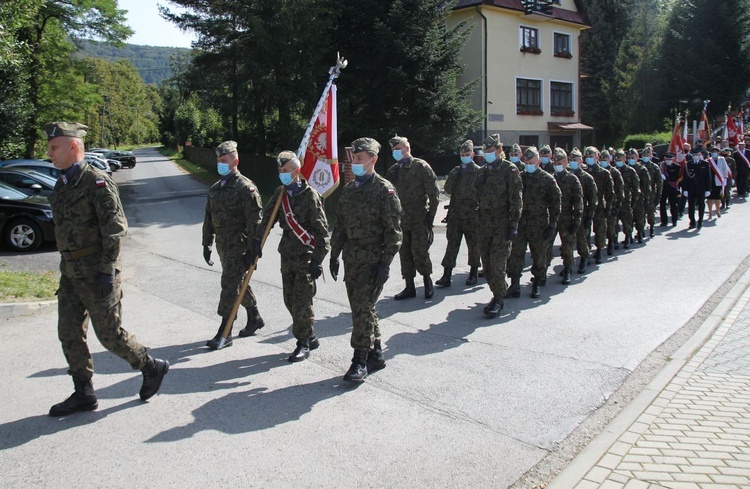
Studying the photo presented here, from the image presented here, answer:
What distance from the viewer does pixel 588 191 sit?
10.8 m

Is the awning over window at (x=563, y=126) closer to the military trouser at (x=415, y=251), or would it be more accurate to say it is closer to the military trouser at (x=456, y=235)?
the military trouser at (x=456, y=235)

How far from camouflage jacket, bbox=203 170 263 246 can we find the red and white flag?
53.7 inches

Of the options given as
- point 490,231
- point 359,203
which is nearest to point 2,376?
point 359,203

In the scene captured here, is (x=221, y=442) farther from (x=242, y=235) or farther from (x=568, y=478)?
(x=242, y=235)

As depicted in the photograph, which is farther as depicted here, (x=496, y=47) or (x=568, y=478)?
(x=496, y=47)

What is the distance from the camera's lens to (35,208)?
13.3 m

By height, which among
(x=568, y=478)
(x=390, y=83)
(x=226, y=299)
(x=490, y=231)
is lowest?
(x=568, y=478)

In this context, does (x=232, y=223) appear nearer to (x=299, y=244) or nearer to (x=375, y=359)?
(x=299, y=244)

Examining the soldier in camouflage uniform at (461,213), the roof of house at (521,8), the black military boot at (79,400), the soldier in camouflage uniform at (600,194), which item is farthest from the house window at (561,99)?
the black military boot at (79,400)

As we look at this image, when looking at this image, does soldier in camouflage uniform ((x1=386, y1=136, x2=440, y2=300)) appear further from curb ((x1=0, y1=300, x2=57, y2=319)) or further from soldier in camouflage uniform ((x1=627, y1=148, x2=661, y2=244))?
soldier in camouflage uniform ((x1=627, y1=148, x2=661, y2=244))

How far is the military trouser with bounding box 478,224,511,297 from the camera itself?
7.95 m

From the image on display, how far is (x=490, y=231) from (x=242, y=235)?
3.23m


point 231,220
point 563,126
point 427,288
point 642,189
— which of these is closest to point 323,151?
point 231,220

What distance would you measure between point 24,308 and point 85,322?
3899 millimetres
